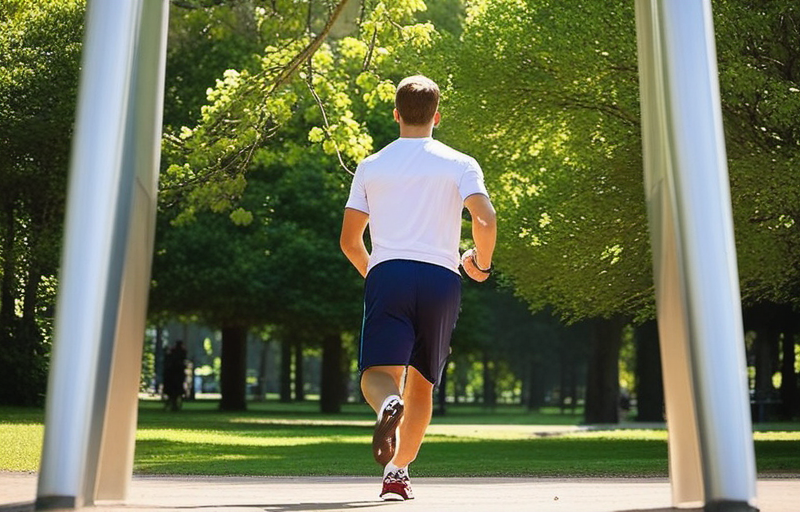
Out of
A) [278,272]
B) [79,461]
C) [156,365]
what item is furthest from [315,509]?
[156,365]

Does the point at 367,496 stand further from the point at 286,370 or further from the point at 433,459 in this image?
the point at 286,370

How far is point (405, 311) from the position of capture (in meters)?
7.27

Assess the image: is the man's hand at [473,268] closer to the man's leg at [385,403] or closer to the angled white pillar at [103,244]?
the man's leg at [385,403]

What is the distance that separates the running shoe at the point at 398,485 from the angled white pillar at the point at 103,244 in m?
1.69

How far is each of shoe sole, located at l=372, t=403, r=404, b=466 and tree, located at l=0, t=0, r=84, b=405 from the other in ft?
39.4

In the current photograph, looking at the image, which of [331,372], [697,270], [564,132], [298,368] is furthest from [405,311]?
[298,368]

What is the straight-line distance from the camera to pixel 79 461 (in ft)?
18.5

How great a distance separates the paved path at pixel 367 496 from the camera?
6766mm

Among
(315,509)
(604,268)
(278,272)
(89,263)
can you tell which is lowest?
(315,509)

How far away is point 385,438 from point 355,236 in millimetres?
1222

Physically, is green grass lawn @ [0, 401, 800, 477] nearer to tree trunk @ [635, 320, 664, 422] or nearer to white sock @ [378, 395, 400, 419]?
white sock @ [378, 395, 400, 419]

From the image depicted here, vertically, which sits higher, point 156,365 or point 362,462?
point 156,365

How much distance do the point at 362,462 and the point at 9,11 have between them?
27.6 ft

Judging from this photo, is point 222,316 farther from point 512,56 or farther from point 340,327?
point 512,56
